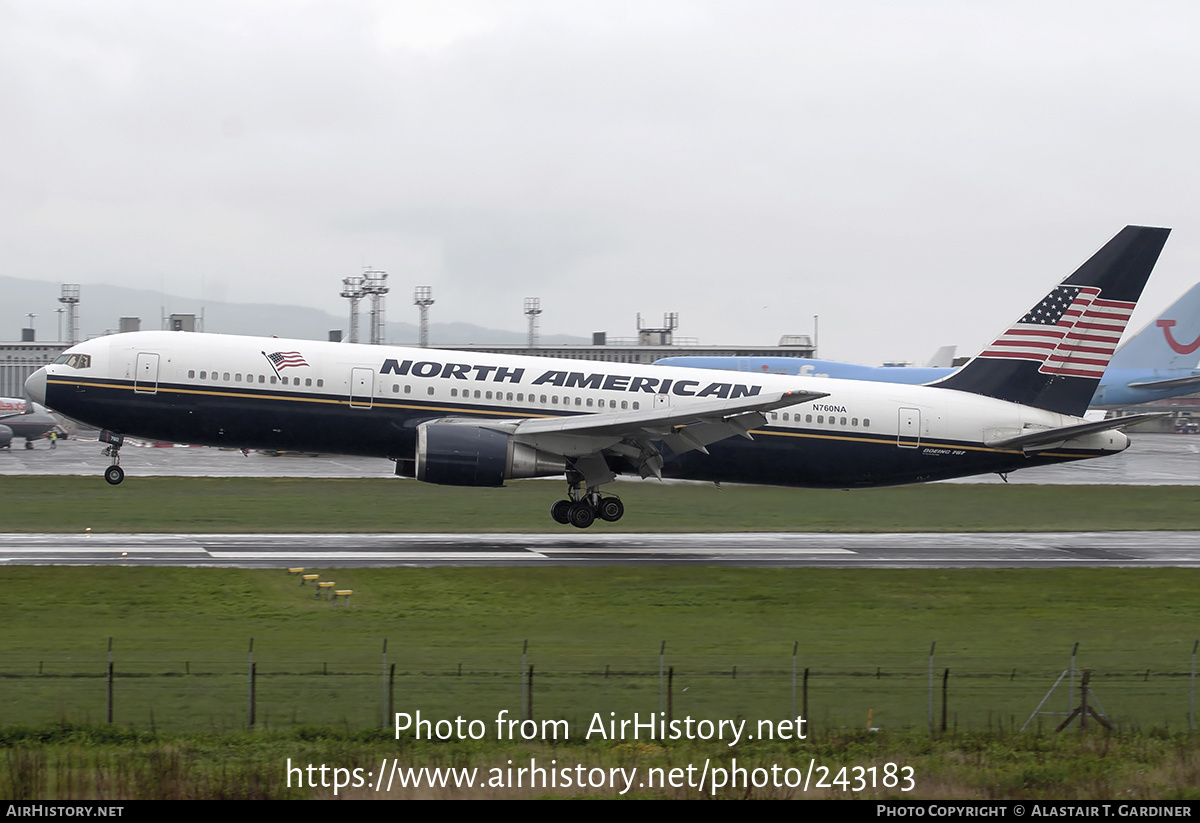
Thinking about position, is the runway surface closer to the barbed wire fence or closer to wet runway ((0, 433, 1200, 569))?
wet runway ((0, 433, 1200, 569))

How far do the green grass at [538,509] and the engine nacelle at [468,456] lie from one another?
271 inches

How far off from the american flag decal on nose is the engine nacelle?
1653 centimetres

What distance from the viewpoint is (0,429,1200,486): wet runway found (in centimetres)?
6103

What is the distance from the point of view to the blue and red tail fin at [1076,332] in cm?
3719

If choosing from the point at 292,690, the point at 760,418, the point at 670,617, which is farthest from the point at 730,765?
the point at 760,418

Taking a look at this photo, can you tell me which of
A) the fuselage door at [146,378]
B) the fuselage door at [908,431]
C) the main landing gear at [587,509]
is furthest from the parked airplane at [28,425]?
the fuselage door at [908,431]

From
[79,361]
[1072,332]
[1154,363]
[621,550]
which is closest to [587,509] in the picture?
[621,550]

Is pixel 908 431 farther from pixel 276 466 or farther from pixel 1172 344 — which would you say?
pixel 1172 344

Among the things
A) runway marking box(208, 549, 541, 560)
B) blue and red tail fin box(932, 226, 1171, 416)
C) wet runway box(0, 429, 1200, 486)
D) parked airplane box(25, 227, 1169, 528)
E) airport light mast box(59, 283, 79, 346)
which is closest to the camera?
runway marking box(208, 549, 541, 560)

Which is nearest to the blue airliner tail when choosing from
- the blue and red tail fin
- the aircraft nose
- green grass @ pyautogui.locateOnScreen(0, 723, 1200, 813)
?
the blue and red tail fin

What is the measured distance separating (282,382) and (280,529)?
678 cm

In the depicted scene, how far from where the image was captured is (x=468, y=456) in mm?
32156

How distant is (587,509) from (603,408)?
10.3ft

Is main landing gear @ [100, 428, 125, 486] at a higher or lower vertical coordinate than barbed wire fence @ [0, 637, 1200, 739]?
higher
